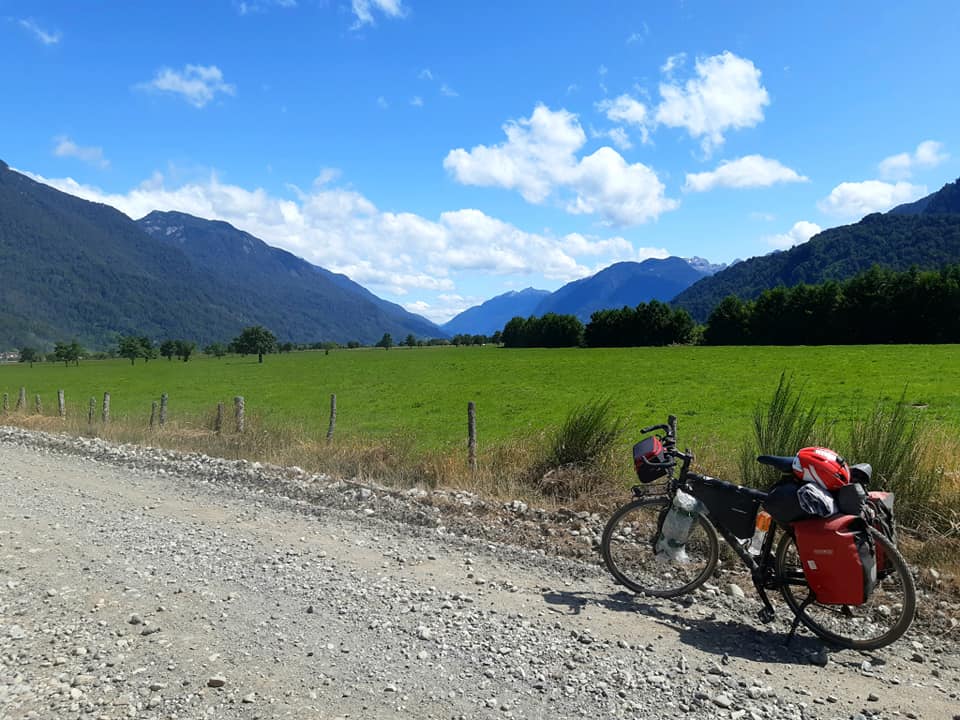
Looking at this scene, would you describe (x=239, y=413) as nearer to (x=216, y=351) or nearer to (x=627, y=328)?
(x=627, y=328)

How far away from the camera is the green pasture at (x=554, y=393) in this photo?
872 inches

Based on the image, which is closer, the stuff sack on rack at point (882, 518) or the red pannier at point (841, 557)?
the red pannier at point (841, 557)

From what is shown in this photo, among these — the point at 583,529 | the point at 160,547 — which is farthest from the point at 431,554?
the point at 160,547

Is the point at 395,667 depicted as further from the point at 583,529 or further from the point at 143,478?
the point at 143,478

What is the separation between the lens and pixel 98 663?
379 cm

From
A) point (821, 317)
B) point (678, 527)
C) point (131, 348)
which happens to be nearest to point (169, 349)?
point (131, 348)

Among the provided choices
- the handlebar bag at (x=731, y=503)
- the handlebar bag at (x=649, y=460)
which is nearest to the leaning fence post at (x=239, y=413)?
the handlebar bag at (x=649, y=460)

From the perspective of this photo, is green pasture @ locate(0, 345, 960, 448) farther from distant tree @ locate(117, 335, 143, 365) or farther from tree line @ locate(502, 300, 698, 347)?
distant tree @ locate(117, 335, 143, 365)

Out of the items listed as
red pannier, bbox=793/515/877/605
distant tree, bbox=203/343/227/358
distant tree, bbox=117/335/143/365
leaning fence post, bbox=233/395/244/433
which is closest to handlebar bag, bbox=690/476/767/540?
red pannier, bbox=793/515/877/605

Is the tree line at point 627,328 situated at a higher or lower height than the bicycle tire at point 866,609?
higher

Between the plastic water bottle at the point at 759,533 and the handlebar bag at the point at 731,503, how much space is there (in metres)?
0.03

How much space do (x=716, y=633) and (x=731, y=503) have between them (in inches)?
41.4

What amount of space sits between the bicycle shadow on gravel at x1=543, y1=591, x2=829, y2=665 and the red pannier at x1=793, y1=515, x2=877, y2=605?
43 centimetres

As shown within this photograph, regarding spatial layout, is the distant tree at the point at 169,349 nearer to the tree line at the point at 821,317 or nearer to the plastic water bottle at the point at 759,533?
the tree line at the point at 821,317
